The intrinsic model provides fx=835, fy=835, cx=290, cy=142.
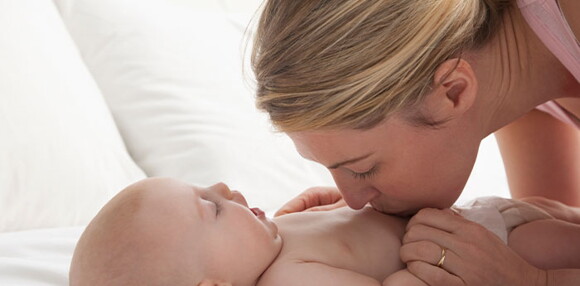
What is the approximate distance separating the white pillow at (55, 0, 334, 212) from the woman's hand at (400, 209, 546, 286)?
665 millimetres

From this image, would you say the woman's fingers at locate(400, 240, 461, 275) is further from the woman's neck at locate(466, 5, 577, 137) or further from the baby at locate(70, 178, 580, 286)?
the woman's neck at locate(466, 5, 577, 137)

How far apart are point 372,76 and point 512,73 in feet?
1.00

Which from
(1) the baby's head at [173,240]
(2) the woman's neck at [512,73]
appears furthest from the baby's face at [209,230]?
(2) the woman's neck at [512,73]

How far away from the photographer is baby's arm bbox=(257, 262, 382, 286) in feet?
3.95

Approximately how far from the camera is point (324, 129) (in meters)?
1.25

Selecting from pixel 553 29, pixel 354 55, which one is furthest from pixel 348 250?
pixel 553 29

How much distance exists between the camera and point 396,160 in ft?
4.29

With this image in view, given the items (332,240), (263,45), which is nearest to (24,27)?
(263,45)

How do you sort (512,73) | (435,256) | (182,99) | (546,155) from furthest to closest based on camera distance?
(182,99), (546,155), (512,73), (435,256)

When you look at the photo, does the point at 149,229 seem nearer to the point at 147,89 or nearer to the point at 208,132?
the point at 208,132

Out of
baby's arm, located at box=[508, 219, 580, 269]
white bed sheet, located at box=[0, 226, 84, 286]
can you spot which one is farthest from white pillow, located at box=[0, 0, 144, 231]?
baby's arm, located at box=[508, 219, 580, 269]

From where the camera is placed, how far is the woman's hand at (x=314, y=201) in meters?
1.60

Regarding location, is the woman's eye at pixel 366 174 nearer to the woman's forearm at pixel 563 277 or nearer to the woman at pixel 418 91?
the woman at pixel 418 91

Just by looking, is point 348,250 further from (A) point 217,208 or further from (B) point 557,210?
(B) point 557,210
